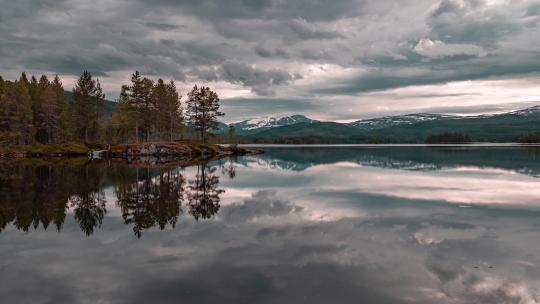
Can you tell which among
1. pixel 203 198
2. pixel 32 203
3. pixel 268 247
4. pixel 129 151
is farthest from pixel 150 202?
pixel 129 151

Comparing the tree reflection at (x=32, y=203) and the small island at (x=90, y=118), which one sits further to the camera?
the small island at (x=90, y=118)

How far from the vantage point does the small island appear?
9531 centimetres

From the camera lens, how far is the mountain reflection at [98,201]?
65.4ft

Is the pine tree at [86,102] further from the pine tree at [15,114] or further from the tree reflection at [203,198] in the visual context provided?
the tree reflection at [203,198]

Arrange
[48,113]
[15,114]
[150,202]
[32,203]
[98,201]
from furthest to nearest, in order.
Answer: [48,113], [15,114], [98,201], [150,202], [32,203]

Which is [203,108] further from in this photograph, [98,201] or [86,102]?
[98,201]

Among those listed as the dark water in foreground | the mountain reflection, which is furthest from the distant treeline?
the dark water in foreground

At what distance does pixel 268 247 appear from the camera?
49.7 ft

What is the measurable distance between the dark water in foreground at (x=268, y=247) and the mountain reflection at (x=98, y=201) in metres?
0.13

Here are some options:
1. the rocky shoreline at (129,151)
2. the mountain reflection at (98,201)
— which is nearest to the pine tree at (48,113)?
the rocky shoreline at (129,151)

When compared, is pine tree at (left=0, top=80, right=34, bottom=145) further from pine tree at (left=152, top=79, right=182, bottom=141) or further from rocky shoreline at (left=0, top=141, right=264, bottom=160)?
pine tree at (left=152, top=79, right=182, bottom=141)

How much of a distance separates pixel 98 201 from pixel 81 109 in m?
103

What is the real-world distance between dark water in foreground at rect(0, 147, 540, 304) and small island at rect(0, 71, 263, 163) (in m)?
62.3

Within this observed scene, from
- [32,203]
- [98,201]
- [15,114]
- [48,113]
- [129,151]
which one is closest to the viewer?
[32,203]
